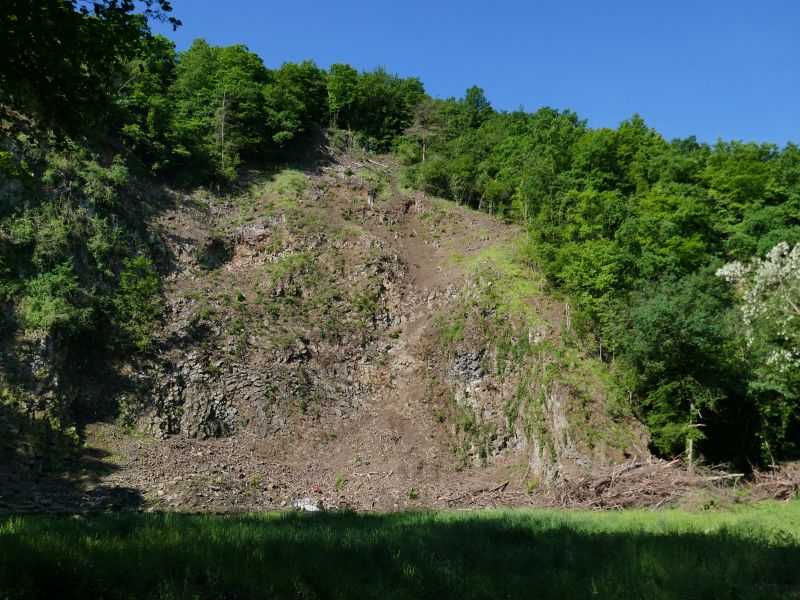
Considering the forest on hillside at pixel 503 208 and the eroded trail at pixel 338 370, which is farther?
A: the eroded trail at pixel 338 370

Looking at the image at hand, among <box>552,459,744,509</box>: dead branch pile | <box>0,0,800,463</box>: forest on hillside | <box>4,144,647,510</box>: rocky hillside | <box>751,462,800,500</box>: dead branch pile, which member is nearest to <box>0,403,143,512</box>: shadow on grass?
<box>4,144,647,510</box>: rocky hillside

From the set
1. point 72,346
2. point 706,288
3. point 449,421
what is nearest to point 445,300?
point 449,421

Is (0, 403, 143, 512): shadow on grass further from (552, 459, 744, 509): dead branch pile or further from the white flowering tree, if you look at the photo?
the white flowering tree

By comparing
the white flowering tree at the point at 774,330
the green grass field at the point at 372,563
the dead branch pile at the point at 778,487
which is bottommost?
the dead branch pile at the point at 778,487

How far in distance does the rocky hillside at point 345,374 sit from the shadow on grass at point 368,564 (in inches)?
462

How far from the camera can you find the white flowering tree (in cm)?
1725

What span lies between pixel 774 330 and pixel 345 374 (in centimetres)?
1924

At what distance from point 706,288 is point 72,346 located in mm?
29330

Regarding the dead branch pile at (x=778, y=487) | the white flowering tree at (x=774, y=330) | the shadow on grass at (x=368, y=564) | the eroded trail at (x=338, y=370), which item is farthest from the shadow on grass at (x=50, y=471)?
the white flowering tree at (x=774, y=330)

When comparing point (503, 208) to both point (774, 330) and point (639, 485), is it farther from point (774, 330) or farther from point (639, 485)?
point (639, 485)

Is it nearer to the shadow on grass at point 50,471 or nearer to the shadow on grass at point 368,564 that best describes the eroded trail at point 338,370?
the shadow on grass at point 50,471

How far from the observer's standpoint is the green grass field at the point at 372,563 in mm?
5840

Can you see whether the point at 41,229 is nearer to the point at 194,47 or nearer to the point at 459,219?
the point at 459,219

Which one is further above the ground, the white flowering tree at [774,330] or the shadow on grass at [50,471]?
the white flowering tree at [774,330]
